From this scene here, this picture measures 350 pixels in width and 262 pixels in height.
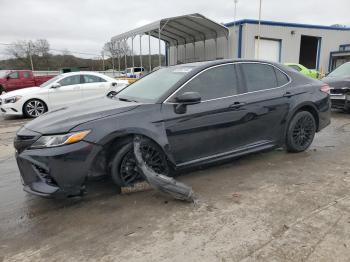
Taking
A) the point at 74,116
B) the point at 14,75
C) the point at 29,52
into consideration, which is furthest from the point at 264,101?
the point at 29,52

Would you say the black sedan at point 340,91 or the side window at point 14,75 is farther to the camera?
the side window at point 14,75

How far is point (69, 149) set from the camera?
3.32m

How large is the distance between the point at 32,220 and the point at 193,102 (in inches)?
87.0

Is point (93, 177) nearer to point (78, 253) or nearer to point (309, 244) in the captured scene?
point (78, 253)

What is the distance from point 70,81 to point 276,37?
16.7m

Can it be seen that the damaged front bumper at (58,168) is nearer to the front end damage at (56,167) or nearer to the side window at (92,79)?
the front end damage at (56,167)

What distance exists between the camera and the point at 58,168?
3297 mm

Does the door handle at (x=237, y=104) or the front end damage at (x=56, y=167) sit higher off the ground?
the door handle at (x=237, y=104)

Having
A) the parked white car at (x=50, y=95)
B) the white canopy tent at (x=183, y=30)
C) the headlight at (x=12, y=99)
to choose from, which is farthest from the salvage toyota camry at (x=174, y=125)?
the white canopy tent at (x=183, y=30)

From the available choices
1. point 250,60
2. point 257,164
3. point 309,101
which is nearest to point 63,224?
point 257,164

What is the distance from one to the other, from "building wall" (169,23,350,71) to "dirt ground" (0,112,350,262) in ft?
53.3

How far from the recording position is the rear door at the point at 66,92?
10836 millimetres

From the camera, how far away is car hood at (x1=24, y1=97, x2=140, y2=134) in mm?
3451

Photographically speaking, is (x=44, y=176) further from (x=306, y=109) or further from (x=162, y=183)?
(x=306, y=109)
